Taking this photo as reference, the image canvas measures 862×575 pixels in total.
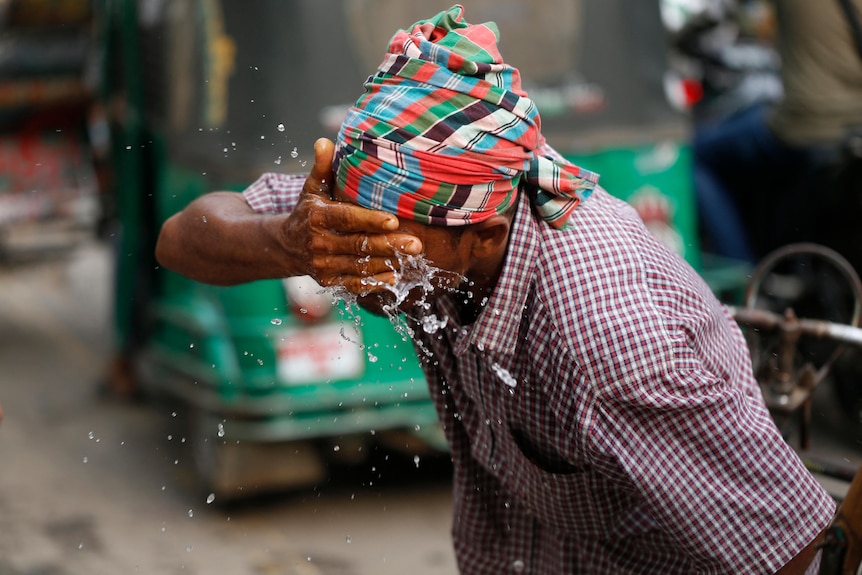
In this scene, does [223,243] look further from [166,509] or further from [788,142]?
[788,142]

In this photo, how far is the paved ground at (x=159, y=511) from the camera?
13.0 ft

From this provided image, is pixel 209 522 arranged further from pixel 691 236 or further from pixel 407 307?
pixel 407 307

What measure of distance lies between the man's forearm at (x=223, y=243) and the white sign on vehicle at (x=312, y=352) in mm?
1708

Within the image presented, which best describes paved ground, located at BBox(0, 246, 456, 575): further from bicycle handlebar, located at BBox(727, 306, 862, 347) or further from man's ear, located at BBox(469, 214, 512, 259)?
man's ear, located at BBox(469, 214, 512, 259)

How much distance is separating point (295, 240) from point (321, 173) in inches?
4.6

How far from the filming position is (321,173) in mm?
1639

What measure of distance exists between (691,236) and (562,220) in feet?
9.58

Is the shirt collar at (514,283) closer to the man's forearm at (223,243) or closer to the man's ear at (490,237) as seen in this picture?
the man's ear at (490,237)

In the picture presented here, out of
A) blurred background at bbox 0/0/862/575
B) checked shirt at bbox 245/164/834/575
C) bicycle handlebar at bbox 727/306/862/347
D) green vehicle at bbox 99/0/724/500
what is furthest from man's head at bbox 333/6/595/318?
green vehicle at bbox 99/0/724/500

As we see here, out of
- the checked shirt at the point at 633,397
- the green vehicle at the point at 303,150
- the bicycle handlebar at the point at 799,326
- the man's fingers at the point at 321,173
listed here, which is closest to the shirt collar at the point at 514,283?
the checked shirt at the point at 633,397

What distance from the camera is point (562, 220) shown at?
1689 millimetres

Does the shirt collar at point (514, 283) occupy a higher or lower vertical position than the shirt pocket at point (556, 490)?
higher

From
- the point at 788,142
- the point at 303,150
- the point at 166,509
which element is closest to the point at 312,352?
the point at 303,150

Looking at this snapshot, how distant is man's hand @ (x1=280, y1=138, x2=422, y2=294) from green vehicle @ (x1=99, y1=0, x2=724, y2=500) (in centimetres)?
194
